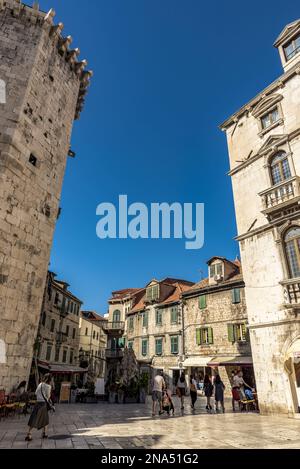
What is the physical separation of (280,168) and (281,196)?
160 centimetres

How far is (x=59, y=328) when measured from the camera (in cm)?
2902

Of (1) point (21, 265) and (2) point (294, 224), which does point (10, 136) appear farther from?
(2) point (294, 224)

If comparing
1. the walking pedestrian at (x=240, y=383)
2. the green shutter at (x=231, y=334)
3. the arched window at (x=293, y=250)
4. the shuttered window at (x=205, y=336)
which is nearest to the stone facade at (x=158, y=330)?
the shuttered window at (x=205, y=336)

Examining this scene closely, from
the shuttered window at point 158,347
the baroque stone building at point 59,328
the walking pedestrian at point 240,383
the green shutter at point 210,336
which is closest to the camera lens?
the walking pedestrian at point 240,383

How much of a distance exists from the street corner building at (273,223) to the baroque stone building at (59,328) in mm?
16300

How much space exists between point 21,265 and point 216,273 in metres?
18.3

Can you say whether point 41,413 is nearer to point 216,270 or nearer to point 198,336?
point 198,336

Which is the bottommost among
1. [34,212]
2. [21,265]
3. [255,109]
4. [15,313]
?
[15,313]

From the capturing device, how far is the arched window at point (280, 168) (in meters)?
13.3

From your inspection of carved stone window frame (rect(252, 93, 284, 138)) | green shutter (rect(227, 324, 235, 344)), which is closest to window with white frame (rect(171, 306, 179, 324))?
green shutter (rect(227, 324, 235, 344))

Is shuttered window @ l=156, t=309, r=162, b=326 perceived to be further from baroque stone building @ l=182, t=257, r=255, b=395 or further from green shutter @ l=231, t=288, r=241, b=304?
green shutter @ l=231, t=288, r=241, b=304

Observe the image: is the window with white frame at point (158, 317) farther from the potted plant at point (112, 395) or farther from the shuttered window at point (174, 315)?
the potted plant at point (112, 395)
